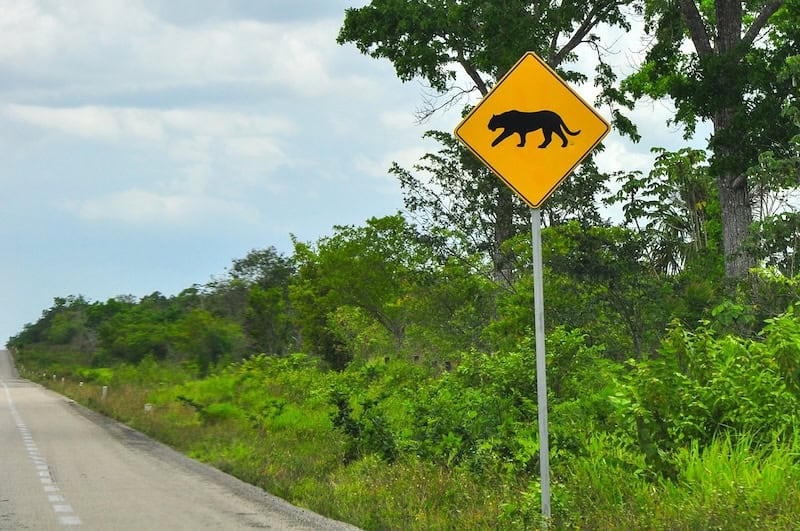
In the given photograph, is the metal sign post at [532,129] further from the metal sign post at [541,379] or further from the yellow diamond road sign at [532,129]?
the metal sign post at [541,379]

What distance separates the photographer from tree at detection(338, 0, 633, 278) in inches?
1050

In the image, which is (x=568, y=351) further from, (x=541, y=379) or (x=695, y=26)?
(x=695, y=26)

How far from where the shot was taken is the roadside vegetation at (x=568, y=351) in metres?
9.35

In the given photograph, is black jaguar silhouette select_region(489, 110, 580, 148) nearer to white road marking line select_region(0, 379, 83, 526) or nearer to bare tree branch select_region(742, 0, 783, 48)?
white road marking line select_region(0, 379, 83, 526)

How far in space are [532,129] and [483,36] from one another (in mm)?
19335

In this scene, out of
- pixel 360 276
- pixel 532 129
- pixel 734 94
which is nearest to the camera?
pixel 532 129

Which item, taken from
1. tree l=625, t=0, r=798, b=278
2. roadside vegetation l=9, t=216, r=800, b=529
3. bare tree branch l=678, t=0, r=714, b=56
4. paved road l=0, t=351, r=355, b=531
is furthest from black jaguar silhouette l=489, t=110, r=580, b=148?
bare tree branch l=678, t=0, r=714, b=56

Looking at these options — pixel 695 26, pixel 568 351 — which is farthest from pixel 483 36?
pixel 568 351

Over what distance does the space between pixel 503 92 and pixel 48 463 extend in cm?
1235

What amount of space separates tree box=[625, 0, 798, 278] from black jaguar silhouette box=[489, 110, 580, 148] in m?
16.1

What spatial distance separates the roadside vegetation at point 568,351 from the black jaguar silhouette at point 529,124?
2658 mm

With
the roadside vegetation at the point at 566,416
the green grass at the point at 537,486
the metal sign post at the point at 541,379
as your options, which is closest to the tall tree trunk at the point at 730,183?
the roadside vegetation at the point at 566,416

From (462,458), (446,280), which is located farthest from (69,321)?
(462,458)

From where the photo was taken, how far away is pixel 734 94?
79.9 ft
